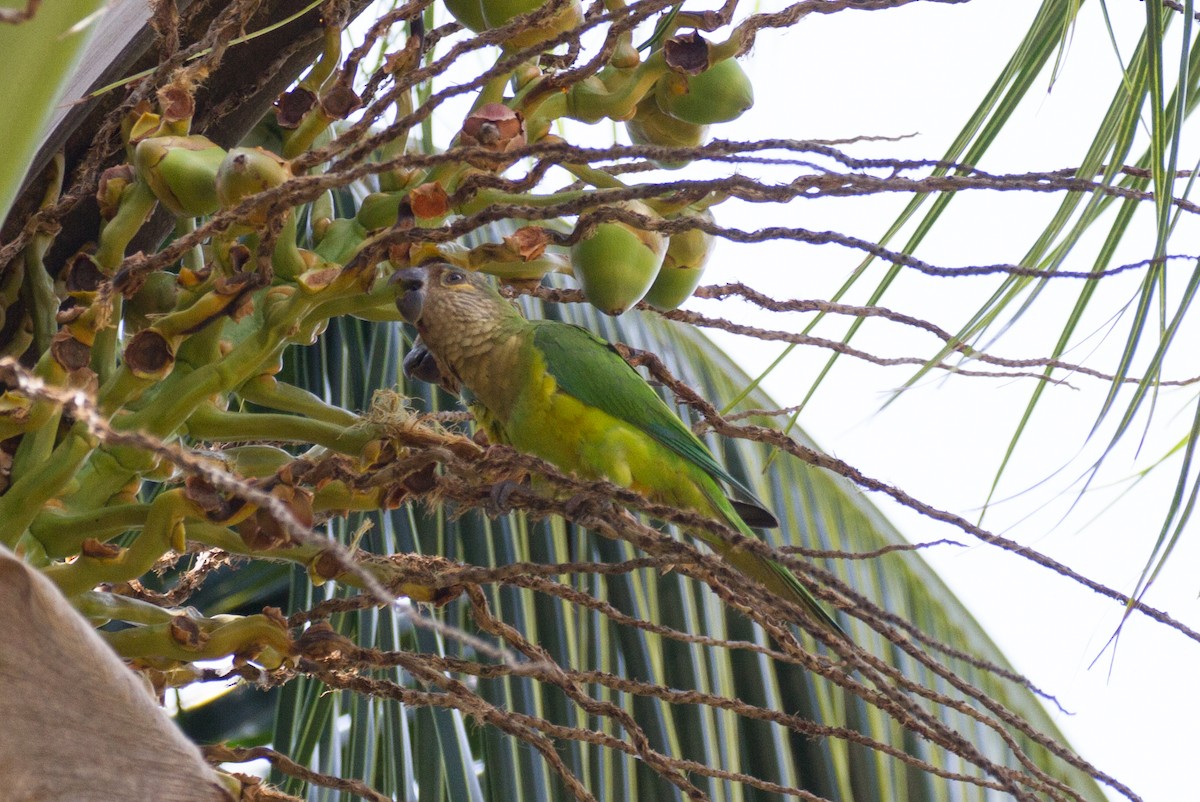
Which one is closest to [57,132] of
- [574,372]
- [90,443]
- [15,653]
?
[90,443]

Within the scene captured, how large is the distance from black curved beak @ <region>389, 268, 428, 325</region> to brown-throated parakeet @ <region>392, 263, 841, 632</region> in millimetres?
482

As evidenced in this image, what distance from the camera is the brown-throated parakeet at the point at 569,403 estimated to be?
1674mm

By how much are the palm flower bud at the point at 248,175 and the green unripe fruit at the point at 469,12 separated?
1.03 feet

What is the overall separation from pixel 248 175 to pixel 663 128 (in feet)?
1.44

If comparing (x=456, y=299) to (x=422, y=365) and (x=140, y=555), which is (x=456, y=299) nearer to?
(x=422, y=365)

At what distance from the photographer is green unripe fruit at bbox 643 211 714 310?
3.58ft

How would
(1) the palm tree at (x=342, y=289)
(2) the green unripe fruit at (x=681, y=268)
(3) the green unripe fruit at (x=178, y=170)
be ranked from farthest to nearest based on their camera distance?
(2) the green unripe fruit at (x=681, y=268), (3) the green unripe fruit at (x=178, y=170), (1) the palm tree at (x=342, y=289)

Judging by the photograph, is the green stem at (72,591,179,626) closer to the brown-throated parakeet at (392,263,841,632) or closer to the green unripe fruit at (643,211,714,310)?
the green unripe fruit at (643,211,714,310)

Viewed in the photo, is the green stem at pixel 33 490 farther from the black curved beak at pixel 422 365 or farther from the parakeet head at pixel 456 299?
the black curved beak at pixel 422 365

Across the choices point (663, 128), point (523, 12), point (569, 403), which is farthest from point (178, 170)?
point (569, 403)

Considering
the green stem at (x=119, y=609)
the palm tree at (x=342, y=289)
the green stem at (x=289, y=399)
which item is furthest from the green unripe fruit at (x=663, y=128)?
the green stem at (x=119, y=609)

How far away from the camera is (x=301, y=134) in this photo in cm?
97

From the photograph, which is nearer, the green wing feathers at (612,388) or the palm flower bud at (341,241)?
the palm flower bud at (341,241)

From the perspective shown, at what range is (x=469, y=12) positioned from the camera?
1.08 metres
